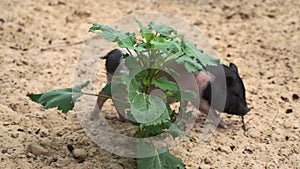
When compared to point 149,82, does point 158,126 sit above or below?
below

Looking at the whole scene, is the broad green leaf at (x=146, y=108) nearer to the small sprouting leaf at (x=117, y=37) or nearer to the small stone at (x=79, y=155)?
the small sprouting leaf at (x=117, y=37)

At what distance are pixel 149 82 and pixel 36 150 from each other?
89cm

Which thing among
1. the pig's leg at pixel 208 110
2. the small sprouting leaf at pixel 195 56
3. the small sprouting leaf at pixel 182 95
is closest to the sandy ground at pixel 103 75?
the pig's leg at pixel 208 110

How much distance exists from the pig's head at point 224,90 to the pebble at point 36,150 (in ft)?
4.52

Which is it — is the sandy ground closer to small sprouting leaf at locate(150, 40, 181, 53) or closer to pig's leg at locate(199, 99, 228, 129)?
pig's leg at locate(199, 99, 228, 129)

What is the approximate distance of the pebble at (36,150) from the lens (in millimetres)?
3221

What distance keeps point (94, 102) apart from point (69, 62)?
75 centimetres

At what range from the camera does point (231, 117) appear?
4.16 metres

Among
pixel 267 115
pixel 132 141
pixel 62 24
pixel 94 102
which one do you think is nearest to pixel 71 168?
pixel 132 141

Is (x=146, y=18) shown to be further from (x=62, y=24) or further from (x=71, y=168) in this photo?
(x=71, y=168)

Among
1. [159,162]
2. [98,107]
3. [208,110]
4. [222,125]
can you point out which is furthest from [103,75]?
[159,162]

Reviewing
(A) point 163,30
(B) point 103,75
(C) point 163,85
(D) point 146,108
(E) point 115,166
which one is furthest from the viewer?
(B) point 103,75

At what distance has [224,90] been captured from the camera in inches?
160

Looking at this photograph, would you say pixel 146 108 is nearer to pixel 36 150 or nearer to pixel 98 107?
pixel 36 150
